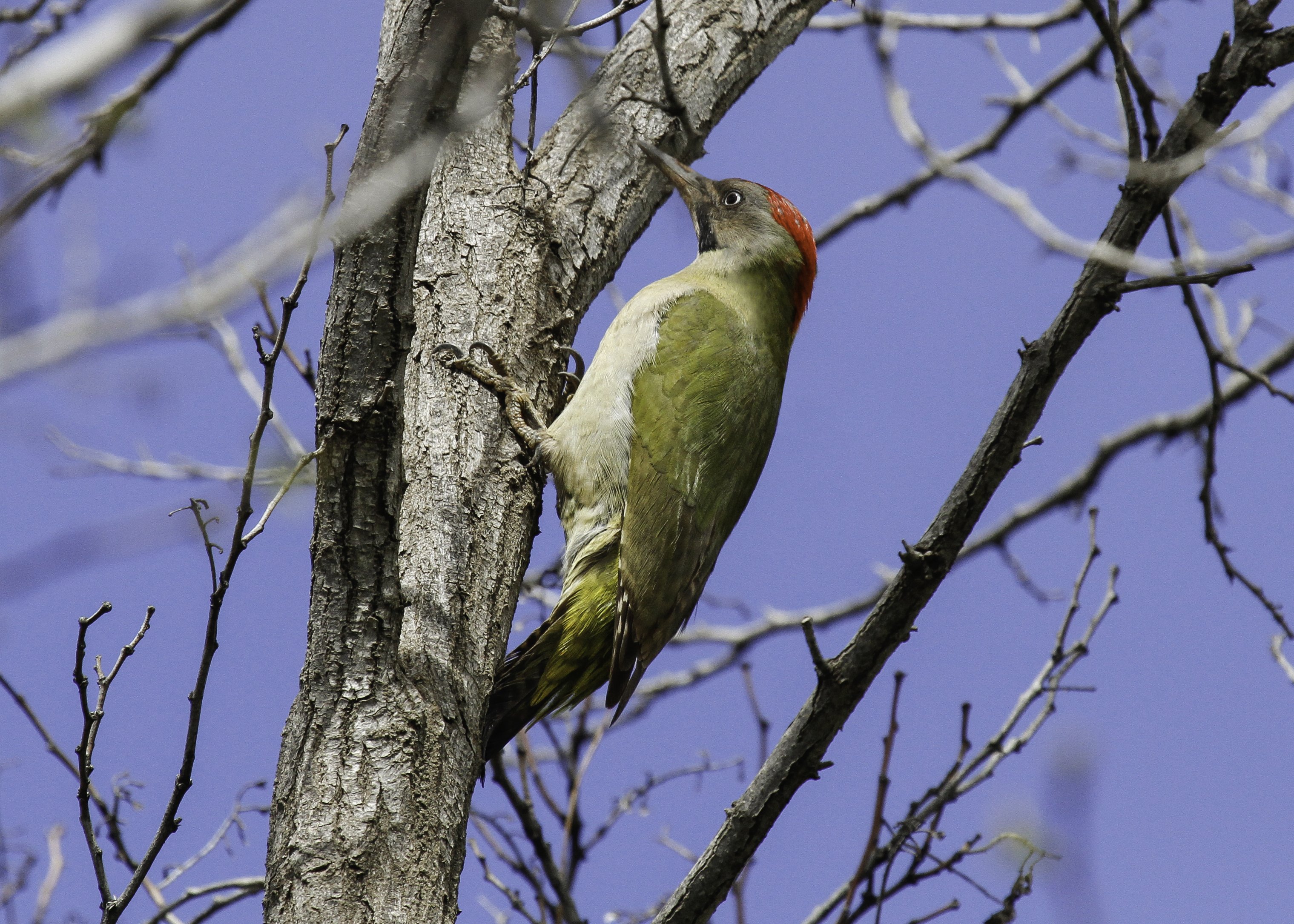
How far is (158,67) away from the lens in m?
1.61

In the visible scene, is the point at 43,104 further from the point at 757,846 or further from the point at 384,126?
the point at 757,846

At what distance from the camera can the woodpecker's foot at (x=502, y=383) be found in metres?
3.49

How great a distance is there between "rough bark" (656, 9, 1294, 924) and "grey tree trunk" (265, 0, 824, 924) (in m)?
0.71

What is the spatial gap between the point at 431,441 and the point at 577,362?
1137 millimetres

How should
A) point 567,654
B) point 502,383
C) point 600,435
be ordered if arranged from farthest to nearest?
point 600,435 < point 567,654 < point 502,383

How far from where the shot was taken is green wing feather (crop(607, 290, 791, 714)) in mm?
3879

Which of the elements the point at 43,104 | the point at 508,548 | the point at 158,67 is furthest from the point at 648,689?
the point at 43,104

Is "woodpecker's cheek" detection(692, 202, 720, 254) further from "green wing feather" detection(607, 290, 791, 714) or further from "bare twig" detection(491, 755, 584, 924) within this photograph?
"bare twig" detection(491, 755, 584, 924)

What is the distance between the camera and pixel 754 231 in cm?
538

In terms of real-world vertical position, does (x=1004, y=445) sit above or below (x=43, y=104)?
above

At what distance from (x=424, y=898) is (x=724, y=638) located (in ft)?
13.4

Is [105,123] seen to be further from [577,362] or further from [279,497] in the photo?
[577,362]

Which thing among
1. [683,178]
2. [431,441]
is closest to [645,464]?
[431,441]

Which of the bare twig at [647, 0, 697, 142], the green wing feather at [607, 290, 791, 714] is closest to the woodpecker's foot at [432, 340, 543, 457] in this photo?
the green wing feather at [607, 290, 791, 714]
